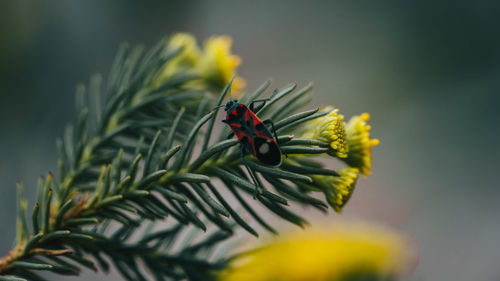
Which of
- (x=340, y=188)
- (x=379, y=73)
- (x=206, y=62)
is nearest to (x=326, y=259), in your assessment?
(x=340, y=188)

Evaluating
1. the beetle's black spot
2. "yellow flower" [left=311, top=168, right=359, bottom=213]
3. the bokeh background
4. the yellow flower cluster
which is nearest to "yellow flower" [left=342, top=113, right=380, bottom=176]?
"yellow flower" [left=311, top=168, right=359, bottom=213]

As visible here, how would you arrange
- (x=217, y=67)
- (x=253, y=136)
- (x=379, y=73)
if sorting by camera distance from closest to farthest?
1. (x=253, y=136)
2. (x=217, y=67)
3. (x=379, y=73)

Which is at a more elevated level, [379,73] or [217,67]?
[379,73]

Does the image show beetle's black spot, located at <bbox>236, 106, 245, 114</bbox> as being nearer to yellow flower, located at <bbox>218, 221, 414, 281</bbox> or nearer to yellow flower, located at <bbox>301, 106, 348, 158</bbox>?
yellow flower, located at <bbox>301, 106, 348, 158</bbox>

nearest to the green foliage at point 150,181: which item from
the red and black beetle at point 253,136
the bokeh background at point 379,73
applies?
the red and black beetle at point 253,136

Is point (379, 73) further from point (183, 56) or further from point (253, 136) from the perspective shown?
point (253, 136)

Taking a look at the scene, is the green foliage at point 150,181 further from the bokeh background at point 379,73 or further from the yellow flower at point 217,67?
the bokeh background at point 379,73
